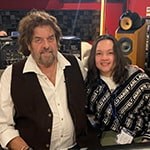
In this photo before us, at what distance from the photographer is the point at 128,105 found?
1.83 metres

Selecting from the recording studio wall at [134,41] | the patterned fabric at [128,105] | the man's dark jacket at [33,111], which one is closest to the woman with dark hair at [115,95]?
the patterned fabric at [128,105]

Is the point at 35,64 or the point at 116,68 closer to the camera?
the point at 35,64

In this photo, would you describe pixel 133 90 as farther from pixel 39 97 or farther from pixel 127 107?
pixel 39 97

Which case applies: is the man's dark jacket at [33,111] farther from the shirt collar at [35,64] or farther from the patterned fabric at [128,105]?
the patterned fabric at [128,105]

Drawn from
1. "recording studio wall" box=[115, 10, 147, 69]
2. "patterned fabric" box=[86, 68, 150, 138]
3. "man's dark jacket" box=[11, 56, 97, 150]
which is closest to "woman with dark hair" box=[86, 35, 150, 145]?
"patterned fabric" box=[86, 68, 150, 138]

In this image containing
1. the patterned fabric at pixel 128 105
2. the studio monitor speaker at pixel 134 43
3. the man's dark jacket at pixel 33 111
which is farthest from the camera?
the studio monitor speaker at pixel 134 43

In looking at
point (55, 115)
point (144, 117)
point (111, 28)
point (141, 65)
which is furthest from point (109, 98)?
point (111, 28)

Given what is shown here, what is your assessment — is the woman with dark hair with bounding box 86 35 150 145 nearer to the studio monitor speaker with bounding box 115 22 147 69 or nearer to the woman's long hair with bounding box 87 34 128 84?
the woman's long hair with bounding box 87 34 128 84

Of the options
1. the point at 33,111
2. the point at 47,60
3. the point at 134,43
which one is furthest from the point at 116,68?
the point at 134,43

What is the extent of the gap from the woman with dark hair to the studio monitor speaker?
3.56 feet

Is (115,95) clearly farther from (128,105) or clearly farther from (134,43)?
(134,43)

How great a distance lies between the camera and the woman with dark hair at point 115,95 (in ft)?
5.99

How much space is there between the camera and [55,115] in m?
1.66

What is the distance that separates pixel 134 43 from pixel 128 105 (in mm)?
1272
